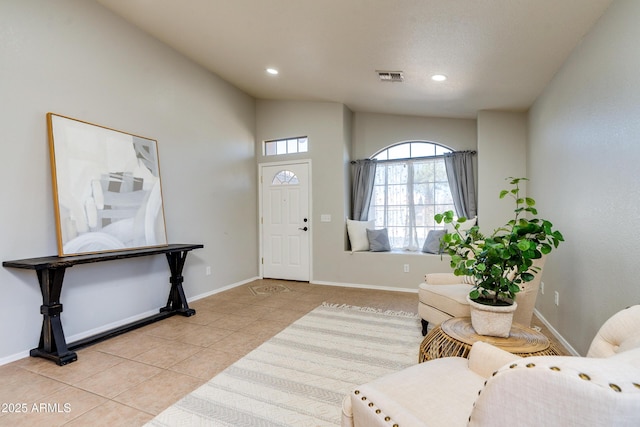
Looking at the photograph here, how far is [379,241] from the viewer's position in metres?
4.89

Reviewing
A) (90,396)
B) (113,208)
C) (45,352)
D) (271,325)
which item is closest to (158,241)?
(113,208)

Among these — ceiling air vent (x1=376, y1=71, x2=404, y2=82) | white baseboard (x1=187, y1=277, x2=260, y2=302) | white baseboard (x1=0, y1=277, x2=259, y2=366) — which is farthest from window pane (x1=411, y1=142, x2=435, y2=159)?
white baseboard (x1=0, y1=277, x2=259, y2=366)

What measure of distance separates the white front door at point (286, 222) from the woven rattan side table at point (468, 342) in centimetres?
346

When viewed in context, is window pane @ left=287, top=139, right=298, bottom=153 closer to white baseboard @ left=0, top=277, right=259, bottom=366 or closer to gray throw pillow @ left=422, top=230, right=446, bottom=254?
gray throw pillow @ left=422, top=230, right=446, bottom=254

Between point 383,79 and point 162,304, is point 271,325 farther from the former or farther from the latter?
point 383,79

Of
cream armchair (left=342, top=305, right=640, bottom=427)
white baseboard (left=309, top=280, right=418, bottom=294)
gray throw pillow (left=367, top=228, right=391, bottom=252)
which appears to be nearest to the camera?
cream armchair (left=342, top=305, right=640, bottom=427)

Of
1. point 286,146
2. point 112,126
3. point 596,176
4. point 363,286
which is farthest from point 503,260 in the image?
point 286,146

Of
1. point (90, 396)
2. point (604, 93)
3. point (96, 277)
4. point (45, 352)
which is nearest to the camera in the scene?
point (90, 396)

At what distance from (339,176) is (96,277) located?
337 centimetres

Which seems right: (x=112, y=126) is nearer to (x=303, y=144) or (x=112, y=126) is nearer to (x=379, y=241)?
(x=303, y=144)

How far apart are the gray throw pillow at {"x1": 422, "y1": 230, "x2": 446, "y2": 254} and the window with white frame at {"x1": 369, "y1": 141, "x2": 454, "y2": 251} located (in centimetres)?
22

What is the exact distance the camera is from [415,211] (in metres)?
5.06

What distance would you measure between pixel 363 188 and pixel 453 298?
2894mm

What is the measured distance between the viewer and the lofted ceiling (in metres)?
2.27
